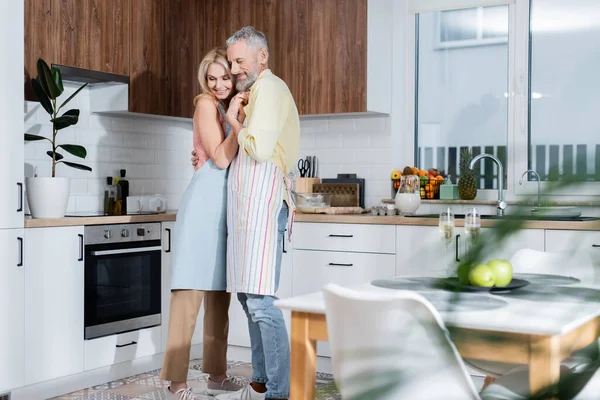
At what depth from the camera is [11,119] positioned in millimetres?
3598

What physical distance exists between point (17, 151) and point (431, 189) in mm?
2422

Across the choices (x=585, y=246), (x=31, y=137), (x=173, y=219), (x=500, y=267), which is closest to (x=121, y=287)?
(x=173, y=219)

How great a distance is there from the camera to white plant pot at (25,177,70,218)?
151 inches

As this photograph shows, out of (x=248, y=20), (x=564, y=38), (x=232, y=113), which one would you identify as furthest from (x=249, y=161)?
(x=564, y=38)

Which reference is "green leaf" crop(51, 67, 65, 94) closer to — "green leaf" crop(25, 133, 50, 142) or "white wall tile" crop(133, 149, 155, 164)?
"green leaf" crop(25, 133, 50, 142)

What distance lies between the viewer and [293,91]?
4.85 metres

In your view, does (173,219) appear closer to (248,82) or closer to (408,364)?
(248,82)

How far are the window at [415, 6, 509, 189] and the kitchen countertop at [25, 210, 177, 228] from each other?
1.67 metres

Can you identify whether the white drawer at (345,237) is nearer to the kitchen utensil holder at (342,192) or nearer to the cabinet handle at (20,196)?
the kitchen utensil holder at (342,192)

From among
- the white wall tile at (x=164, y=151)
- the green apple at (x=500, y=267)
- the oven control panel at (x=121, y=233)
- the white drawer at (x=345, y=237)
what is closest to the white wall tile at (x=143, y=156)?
the white wall tile at (x=164, y=151)

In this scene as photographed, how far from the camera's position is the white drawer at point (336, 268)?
4273mm

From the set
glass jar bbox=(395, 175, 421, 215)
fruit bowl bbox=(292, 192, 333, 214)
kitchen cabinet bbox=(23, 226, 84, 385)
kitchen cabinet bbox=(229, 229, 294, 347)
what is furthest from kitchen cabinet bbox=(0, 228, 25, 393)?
glass jar bbox=(395, 175, 421, 215)

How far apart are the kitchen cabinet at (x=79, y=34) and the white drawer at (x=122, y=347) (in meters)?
1.32

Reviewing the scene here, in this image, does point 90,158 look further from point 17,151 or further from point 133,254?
point 17,151
